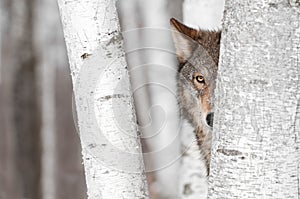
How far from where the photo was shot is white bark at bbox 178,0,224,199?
4500 mm

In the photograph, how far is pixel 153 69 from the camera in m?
8.91

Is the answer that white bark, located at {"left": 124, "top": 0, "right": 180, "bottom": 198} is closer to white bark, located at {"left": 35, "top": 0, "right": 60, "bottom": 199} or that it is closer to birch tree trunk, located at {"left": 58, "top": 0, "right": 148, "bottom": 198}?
white bark, located at {"left": 35, "top": 0, "right": 60, "bottom": 199}

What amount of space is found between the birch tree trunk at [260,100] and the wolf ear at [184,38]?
5.89 ft

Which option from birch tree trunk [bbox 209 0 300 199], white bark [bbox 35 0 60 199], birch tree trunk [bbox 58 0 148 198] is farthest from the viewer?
white bark [bbox 35 0 60 199]

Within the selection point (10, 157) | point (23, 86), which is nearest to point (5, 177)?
point (10, 157)

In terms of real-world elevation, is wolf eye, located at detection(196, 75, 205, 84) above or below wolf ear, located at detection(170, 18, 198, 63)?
below

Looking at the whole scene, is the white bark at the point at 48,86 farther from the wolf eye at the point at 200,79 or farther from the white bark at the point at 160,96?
the wolf eye at the point at 200,79

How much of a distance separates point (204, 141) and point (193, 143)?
503mm

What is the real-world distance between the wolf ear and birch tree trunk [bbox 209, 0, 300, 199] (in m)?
1.79

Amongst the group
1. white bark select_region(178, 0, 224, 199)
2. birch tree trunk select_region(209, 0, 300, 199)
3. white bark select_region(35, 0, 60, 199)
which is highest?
birch tree trunk select_region(209, 0, 300, 199)

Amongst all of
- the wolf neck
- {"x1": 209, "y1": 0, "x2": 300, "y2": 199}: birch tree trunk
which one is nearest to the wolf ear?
the wolf neck

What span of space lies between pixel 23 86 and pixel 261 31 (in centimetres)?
836

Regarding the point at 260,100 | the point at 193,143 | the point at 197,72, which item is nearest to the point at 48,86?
the point at 193,143

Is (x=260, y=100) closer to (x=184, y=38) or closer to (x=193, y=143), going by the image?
(x=184, y=38)
